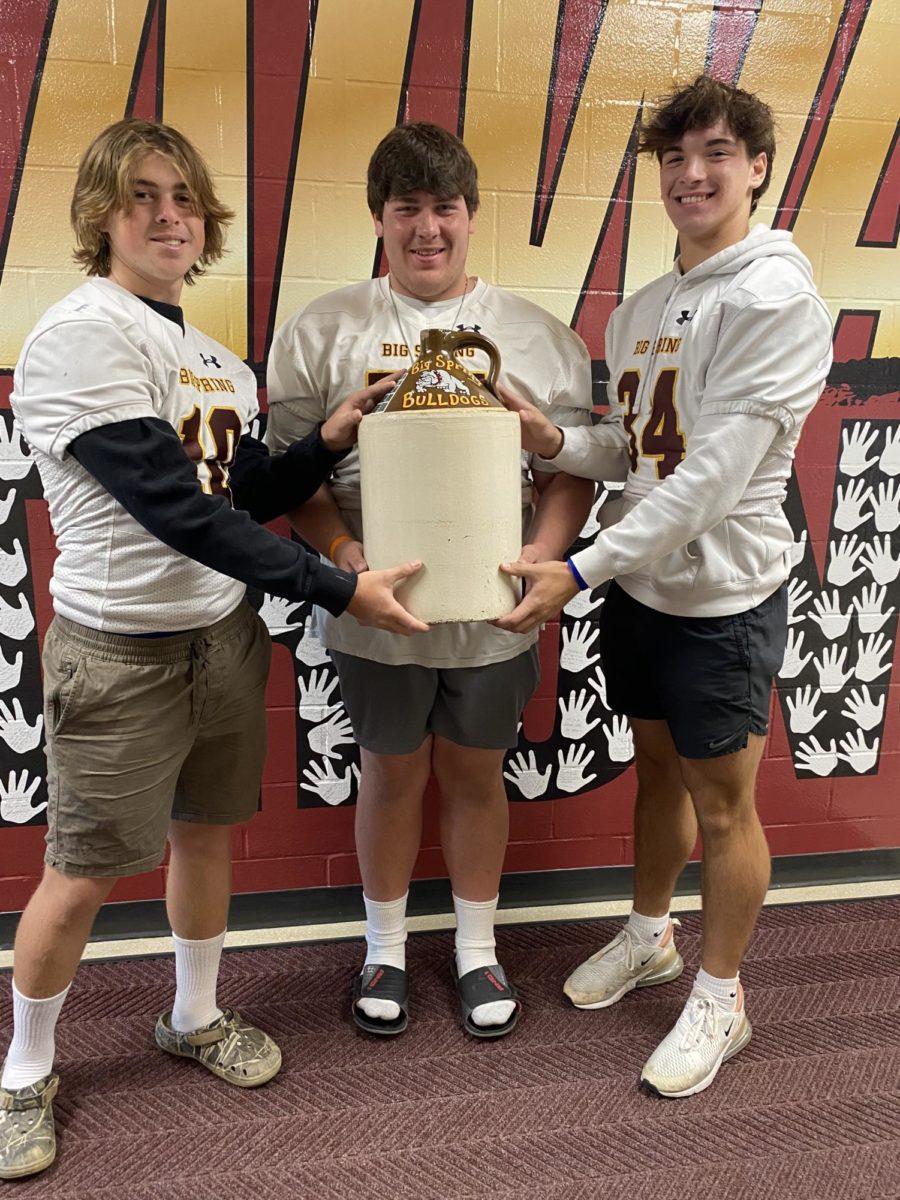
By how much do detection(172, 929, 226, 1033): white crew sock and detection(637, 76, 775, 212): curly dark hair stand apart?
156 centimetres

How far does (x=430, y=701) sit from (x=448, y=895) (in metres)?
0.73

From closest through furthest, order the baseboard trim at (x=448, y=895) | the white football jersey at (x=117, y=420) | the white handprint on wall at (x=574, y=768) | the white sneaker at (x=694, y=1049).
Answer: the white football jersey at (x=117, y=420)
the white sneaker at (x=694, y=1049)
the baseboard trim at (x=448, y=895)
the white handprint on wall at (x=574, y=768)

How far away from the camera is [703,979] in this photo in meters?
1.60

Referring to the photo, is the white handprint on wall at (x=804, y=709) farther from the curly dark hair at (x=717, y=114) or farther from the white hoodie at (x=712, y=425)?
the curly dark hair at (x=717, y=114)

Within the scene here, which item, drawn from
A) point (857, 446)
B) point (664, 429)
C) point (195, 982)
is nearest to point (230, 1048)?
point (195, 982)

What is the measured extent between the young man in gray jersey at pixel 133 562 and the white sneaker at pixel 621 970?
2.82 ft

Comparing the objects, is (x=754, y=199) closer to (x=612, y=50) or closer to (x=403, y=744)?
(x=612, y=50)

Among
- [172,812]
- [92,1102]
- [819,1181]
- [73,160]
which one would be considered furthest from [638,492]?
[92,1102]

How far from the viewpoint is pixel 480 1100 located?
1.53m

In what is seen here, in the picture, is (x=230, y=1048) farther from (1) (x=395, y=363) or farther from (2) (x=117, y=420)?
(1) (x=395, y=363)

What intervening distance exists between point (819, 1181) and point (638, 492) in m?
1.13

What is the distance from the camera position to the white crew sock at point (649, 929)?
1.82 metres

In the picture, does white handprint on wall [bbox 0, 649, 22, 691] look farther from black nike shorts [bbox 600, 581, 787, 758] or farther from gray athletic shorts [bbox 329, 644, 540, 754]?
black nike shorts [bbox 600, 581, 787, 758]

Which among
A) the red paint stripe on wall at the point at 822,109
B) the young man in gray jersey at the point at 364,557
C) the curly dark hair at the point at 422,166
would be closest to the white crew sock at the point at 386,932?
the young man in gray jersey at the point at 364,557
